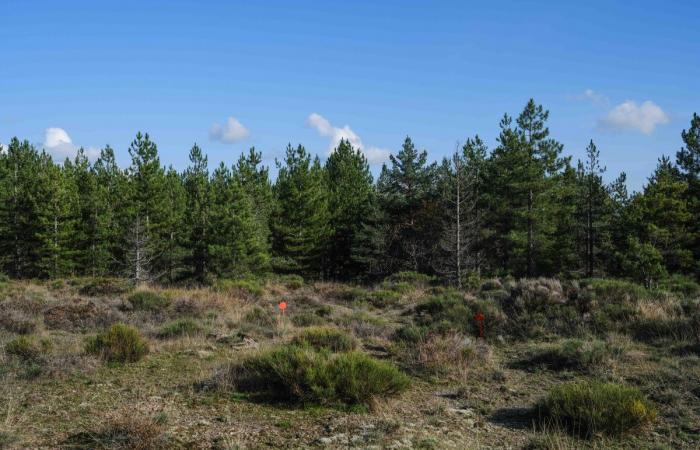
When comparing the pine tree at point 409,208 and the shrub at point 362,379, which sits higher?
the pine tree at point 409,208

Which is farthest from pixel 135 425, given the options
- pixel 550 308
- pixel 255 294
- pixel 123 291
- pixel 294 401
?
pixel 123 291

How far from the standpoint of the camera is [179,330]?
11.2m

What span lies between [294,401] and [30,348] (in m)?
5.16

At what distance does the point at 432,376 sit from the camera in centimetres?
803

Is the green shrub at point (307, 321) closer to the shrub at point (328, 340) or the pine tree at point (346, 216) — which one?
the shrub at point (328, 340)

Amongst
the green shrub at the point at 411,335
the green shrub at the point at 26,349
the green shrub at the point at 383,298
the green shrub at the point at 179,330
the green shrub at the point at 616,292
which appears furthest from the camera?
the green shrub at the point at 383,298

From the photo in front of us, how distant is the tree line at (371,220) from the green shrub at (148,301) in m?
14.0

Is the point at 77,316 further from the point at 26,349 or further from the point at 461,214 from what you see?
the point at 461,214

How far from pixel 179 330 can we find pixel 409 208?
29.2 m

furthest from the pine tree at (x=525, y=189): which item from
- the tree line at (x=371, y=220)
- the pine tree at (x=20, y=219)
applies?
the pine tree at (x=20, y=219)

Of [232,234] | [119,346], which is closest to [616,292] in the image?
[119,346]

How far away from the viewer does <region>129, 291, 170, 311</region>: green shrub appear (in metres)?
15.2

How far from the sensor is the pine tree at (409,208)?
37.5 meters

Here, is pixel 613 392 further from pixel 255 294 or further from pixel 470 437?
pixel 255 294
